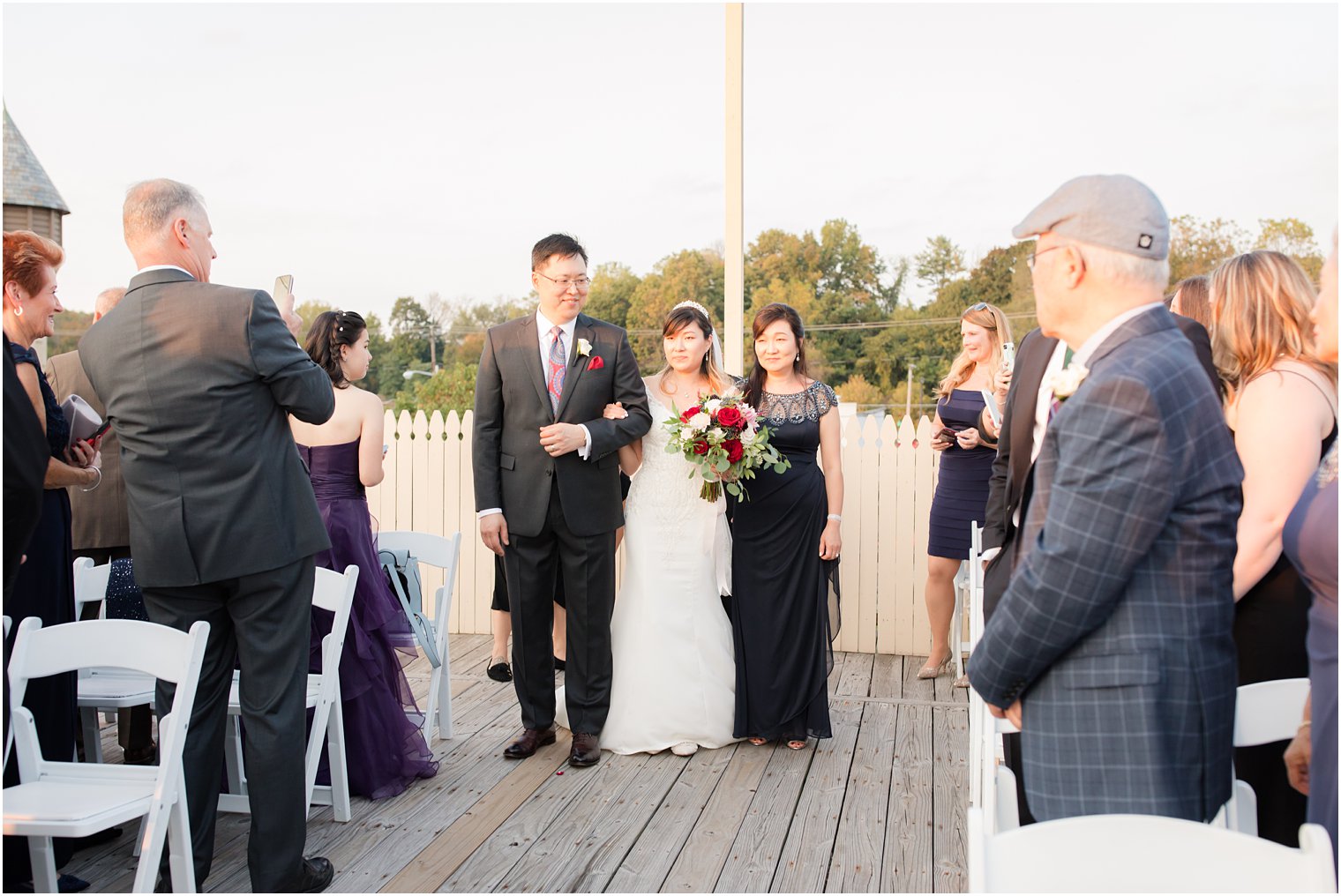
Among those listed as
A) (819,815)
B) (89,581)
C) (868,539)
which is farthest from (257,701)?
(868,539)

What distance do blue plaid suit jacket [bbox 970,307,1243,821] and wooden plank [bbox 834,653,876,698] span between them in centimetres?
398

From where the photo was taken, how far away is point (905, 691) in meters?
5.86

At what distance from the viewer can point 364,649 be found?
4180 millimetres

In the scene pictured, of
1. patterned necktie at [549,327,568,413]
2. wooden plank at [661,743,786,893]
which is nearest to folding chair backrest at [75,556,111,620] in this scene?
patterned necktie at [549,327,568,413]

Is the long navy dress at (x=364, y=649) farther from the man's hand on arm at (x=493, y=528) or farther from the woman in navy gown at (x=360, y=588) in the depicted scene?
the man's hand on arm at (x=493, y=528)

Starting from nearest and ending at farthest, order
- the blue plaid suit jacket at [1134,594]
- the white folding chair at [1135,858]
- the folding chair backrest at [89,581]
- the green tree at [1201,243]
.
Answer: the white folding chair at [1135,858]
the blue plaid suit jacket at [1134,594]
the folding chair backrest at [89,581]
the green tree at [1201,243]

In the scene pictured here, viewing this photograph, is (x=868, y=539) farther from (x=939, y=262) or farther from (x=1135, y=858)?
(x=939, y=262)

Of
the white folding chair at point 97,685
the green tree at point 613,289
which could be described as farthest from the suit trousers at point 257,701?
the green tree at point 613,289

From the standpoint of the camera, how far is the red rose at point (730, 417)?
458 centimetres

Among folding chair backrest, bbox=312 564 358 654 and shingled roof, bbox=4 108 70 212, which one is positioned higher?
shingled roof, bbox=4 108 70 212

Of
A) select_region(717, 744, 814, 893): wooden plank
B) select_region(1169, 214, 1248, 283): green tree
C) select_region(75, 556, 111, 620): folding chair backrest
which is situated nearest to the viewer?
select_region(717, 744, 814, 893): wooden plank

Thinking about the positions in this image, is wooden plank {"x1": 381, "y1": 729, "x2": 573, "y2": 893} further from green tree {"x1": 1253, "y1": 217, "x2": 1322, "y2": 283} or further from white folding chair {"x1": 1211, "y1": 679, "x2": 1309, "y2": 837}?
green tree {"x1": 1253, "y1": 217, "x2": 1322, "y2": 283}

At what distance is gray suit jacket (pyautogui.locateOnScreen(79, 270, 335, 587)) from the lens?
9.82 ft

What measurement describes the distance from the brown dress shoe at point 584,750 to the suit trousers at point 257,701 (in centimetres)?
151
